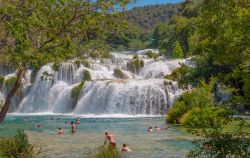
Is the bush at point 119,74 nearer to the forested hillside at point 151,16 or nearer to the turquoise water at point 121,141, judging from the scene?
the turquoise water at point 121,141

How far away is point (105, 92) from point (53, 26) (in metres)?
33.9

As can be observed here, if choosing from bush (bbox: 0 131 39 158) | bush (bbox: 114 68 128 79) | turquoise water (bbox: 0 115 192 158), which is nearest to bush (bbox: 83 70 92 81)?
bush (bbox: 114 68 128 79)

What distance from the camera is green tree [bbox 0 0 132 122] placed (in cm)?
1123

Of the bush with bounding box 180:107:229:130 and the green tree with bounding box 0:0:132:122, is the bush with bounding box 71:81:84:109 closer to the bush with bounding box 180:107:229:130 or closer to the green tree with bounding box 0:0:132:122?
the green tree with bounding box 0:0:132:122

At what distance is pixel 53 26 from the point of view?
12141 millimetres

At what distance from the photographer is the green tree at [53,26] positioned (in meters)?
11.2

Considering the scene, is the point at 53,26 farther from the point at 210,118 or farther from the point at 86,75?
the point at 86,75

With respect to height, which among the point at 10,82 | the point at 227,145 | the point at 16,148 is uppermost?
the point at 10,82

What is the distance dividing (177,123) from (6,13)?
71.6 ft

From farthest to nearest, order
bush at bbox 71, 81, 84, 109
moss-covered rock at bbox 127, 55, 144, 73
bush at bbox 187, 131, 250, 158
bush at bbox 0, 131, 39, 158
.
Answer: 1. moss-covered rock at bbox 127, 55, 144, 73
2. bush at bbox 71, 81, 84, 109
3. bush at bbox 0, 131, 39, 158
4. bush at bbox 187, 131, 250, 158

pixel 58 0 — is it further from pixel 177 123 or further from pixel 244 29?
pixel 177 123

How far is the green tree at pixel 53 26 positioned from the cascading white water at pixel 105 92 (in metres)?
23.0

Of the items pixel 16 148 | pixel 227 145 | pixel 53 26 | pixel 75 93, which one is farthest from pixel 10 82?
pixel 227 145

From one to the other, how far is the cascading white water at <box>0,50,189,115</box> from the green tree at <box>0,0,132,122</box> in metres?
23.0
